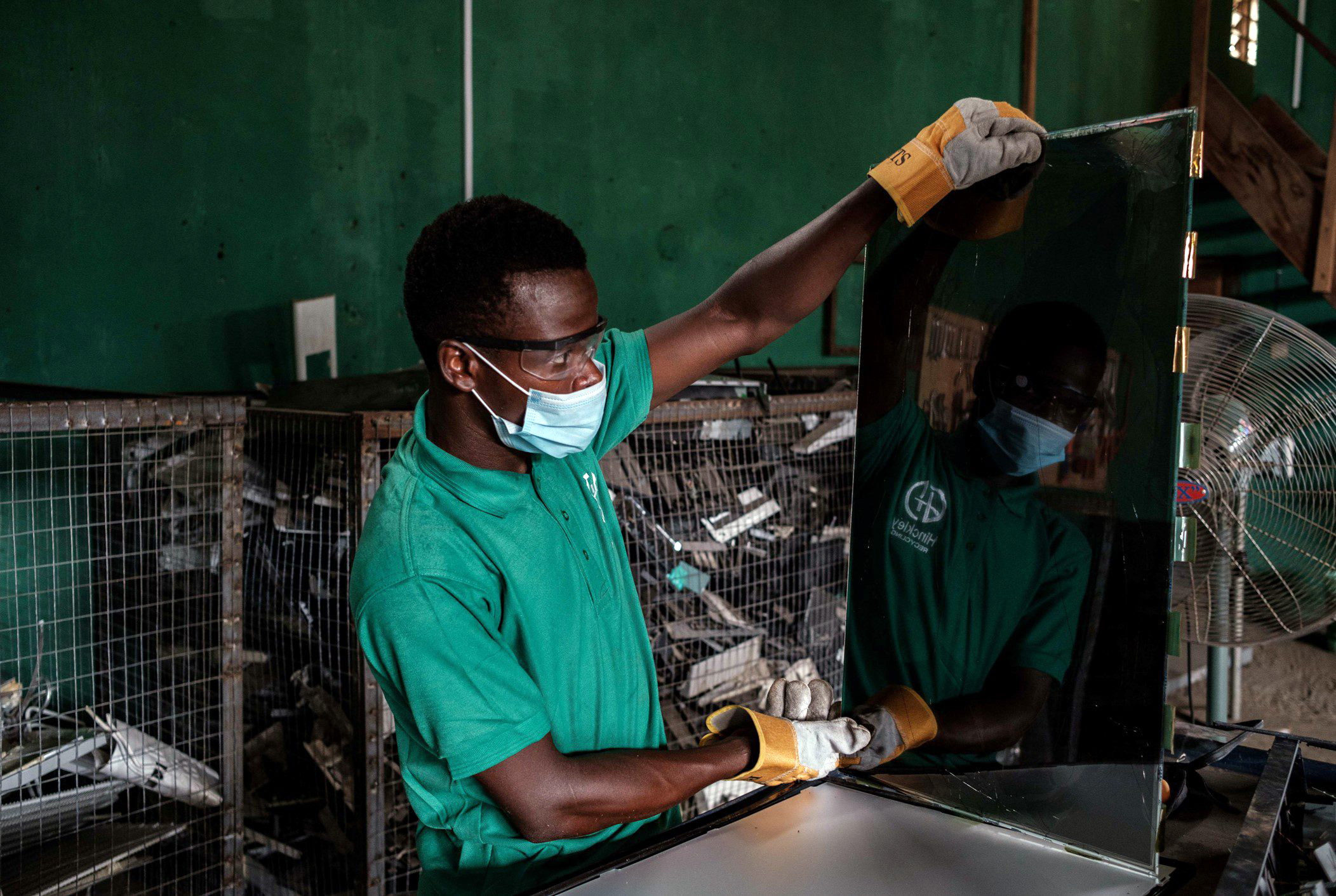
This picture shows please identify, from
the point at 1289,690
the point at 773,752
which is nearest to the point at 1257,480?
the point at 773,752

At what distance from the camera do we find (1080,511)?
1.14 m

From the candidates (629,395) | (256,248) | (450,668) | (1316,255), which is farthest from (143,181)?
(1316,255)

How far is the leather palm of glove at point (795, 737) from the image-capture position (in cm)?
121

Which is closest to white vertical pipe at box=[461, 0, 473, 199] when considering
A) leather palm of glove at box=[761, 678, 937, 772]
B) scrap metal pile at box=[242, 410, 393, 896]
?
scrap metal pile at box=[242, 410, 393, 896]

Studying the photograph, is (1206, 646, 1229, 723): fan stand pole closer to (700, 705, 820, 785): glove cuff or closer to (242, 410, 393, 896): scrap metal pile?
(700, 705, 820, 785): glove cuff

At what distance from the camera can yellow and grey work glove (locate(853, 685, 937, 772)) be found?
4.27 ft

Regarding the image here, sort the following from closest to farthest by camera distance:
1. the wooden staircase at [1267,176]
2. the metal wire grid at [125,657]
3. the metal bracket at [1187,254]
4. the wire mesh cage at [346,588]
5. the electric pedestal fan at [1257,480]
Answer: the metal bracket at [1187,254]
the electric pedestal fan at [1257,480]
the metal wire grid at [125,657]
the wire mesh cage at [346,588]
the wooden staircase at [1267,176]

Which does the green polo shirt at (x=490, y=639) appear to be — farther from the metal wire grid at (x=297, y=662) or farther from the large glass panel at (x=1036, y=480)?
the metal wire grid at (x=297, y=662)

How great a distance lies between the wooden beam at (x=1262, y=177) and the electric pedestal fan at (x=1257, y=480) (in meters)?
3.42

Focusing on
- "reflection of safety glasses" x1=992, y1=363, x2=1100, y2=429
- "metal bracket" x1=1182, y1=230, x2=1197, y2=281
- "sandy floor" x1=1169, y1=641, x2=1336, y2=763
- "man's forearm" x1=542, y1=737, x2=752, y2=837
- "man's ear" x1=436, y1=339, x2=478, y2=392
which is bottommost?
"sandy floor" x1=1169, y1=641, x2=1336, y2=763

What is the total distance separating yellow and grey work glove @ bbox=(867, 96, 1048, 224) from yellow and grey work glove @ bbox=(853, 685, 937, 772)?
26.6 inches

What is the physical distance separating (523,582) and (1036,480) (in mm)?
651

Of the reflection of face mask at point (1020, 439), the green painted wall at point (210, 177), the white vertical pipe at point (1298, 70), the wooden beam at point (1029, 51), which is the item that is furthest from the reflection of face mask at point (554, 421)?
the white vertical pipe at point (1298, 70)

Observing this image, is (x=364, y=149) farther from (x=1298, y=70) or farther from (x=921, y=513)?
(x=1298, y=70)
